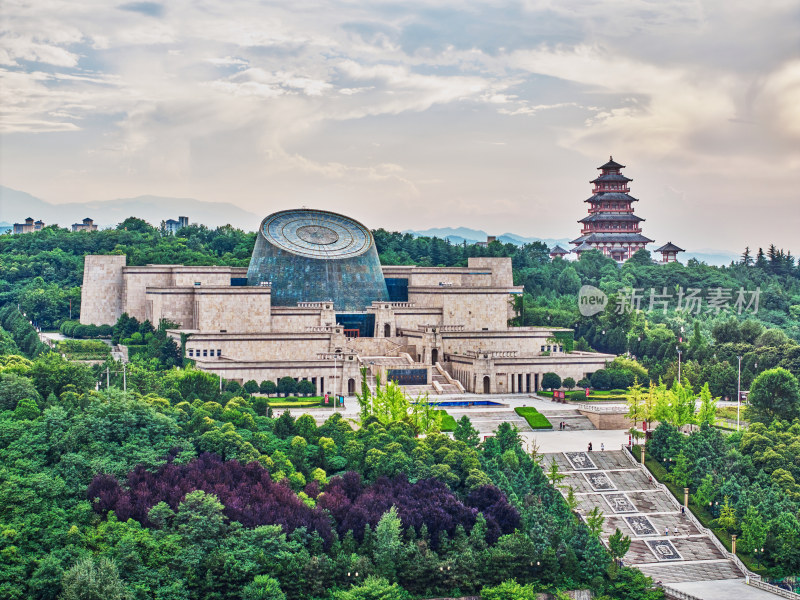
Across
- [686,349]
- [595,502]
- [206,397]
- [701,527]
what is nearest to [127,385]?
[206,397]

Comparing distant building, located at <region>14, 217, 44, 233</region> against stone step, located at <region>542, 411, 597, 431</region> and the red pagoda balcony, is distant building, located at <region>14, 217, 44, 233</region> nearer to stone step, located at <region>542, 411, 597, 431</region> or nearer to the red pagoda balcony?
the red pagoda balcony

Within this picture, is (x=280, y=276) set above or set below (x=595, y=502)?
above

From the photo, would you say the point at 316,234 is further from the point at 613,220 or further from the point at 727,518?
the point at 613,220

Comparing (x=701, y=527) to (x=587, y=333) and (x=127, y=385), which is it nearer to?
(x=127, y=385)

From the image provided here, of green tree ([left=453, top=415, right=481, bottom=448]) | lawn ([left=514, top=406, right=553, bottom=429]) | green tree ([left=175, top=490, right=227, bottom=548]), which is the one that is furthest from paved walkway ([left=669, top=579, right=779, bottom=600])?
lawn ([left=514, top=406, right=553, bottom=429])

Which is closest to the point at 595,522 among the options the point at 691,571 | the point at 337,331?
the point at 691,571

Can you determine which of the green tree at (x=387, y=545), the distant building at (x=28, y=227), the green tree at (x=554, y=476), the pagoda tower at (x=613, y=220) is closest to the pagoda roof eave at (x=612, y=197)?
the pagoda tower at (x=613, y=220)
